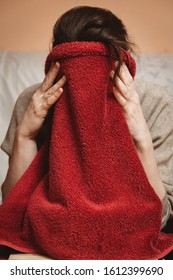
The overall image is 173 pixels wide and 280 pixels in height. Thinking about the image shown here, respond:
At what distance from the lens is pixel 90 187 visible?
0.58m

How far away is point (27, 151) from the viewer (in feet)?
2.51

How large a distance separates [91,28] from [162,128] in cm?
27

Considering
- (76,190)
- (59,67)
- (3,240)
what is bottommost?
(3,240)

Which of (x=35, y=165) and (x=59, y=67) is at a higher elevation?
(x=59, y=67)

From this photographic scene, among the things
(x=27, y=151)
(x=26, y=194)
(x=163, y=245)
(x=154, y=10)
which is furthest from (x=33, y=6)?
(x=163, y=245)

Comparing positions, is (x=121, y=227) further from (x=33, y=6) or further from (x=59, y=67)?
(x=33, y=6)

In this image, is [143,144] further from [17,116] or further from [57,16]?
[57,16]

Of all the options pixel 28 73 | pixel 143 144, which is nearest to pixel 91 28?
pixel 143 144

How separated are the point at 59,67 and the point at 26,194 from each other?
21 centimetres

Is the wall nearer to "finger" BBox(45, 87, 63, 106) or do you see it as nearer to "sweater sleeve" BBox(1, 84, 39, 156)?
"sweater sleeve" BBox(1, 84, 39, 156)

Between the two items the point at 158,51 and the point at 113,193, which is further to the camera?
the point at 158,51

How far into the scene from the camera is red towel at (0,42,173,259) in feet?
1.84

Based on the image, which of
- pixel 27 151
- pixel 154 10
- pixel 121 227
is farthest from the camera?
pixel 154 10

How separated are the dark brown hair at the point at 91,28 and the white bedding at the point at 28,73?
50 cm
